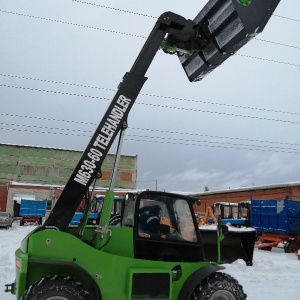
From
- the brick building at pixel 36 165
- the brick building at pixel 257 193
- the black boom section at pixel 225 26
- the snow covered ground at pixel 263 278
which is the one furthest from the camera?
the brick building at pixel 36 165

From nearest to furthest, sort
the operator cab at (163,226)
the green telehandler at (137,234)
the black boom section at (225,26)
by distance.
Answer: the green telehandler at (137,234) < the black boom section at (225,26) < the operator cab at (163,226)

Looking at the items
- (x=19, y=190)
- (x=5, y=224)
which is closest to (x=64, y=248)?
(x=5, y=224)

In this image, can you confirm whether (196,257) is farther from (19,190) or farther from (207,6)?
(19,190)

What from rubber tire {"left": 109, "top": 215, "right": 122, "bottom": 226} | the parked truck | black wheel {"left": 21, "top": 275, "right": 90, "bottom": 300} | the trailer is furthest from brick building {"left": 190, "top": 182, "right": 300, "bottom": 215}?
black wheel {"left": 21, "top": 275, "right": 90, "bottom": 300}

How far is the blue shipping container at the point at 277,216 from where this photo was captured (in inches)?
643

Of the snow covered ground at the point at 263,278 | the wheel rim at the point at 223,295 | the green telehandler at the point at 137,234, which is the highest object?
the green telehandler at the point at 137,234

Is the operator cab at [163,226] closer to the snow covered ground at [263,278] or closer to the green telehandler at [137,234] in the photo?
the green telehandler at [137,234]

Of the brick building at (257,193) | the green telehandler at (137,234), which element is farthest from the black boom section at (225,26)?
the brick building at (257,193)

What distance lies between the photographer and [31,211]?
3181cm

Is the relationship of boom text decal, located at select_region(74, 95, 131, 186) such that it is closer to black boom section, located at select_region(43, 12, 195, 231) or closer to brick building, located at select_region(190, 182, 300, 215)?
black boom section, located at select_region(43, 12, 195, 231)

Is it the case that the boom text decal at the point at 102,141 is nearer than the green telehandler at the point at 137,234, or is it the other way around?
the green telehandler at the point at 137,234

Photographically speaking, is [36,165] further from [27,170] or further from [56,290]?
[56,290]

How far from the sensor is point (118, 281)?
14.2 ft

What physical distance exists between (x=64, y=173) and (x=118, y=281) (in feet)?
161
